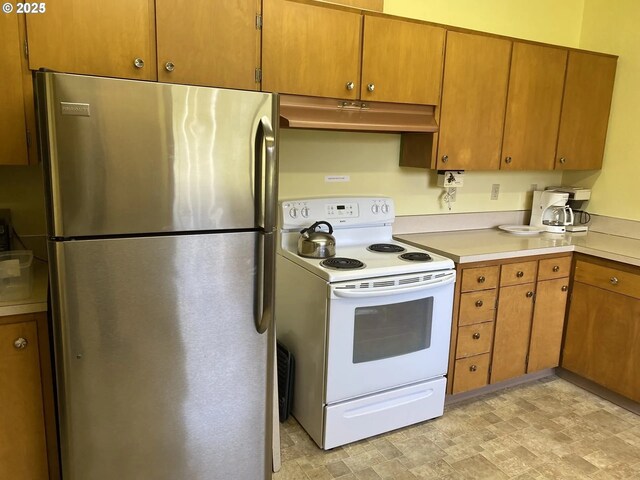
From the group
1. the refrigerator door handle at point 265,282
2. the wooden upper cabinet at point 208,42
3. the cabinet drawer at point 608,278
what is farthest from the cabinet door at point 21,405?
the cabinet drawer at point 608,278

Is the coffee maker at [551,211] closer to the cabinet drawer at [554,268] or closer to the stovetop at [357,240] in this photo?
the cabinet drawer at [554,268]

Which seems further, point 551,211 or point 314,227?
point 551,211

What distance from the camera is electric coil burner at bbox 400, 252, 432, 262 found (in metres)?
2.53

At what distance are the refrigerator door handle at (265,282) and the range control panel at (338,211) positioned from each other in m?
0.80

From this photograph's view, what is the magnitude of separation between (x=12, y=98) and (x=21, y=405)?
1.14 m

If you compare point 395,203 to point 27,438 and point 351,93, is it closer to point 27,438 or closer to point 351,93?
point 351,93

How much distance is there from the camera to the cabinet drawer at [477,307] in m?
2.71

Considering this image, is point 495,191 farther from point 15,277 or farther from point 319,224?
point 15,277

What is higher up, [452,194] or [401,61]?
[401,61]

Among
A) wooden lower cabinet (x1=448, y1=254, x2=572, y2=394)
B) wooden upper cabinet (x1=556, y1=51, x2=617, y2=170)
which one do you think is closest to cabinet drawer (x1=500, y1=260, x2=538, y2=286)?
wooden lower cabinet (x1=448, y1=254, x2=572, y2=394)

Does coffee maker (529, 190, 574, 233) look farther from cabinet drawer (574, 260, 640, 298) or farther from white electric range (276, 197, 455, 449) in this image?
white electric range (276, 197, 455, 449)

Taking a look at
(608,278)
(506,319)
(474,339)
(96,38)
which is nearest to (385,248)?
(474,339)

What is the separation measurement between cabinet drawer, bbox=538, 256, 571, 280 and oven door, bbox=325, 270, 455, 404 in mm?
748

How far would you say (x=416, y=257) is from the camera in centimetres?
256
